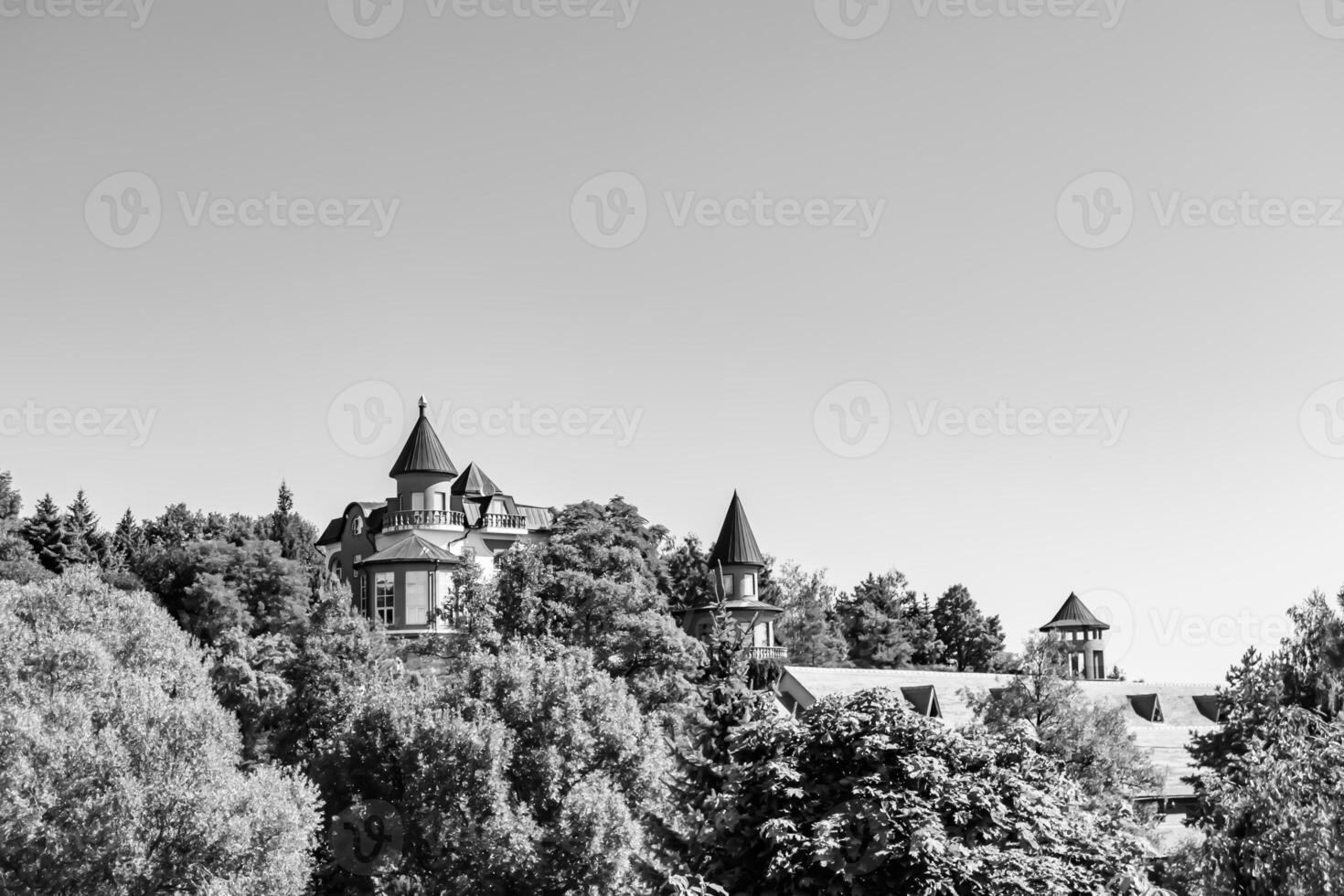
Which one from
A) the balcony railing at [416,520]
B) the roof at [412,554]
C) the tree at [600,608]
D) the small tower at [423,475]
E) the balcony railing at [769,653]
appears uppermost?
the small tower at [423,475]

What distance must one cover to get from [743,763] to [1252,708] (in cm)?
2187

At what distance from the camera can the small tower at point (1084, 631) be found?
97.8 m

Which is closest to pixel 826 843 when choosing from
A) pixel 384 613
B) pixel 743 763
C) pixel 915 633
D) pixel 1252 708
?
pixel 743 763

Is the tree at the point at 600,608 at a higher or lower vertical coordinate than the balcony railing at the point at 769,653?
higher

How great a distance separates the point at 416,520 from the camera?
71.2 meters

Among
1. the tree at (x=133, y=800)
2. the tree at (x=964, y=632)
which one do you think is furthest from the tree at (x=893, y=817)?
the tree at (x=964, y=632)

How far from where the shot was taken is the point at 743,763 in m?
24.2

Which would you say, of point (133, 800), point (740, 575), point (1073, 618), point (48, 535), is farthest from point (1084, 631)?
point (133, 800)

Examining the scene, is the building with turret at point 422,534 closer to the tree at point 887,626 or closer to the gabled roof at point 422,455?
the gabled roof at point 422,455

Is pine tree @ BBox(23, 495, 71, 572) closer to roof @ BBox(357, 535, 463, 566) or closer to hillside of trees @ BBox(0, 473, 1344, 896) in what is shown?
roof @ BBox(357, 535, 463, 566)

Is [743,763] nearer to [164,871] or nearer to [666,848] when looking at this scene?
[666,848]

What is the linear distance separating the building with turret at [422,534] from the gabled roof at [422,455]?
46 millimetres

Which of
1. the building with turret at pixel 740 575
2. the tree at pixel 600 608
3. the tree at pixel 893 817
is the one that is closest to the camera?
the tree at pixel 893 817

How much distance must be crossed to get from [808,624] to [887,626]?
11960mm
